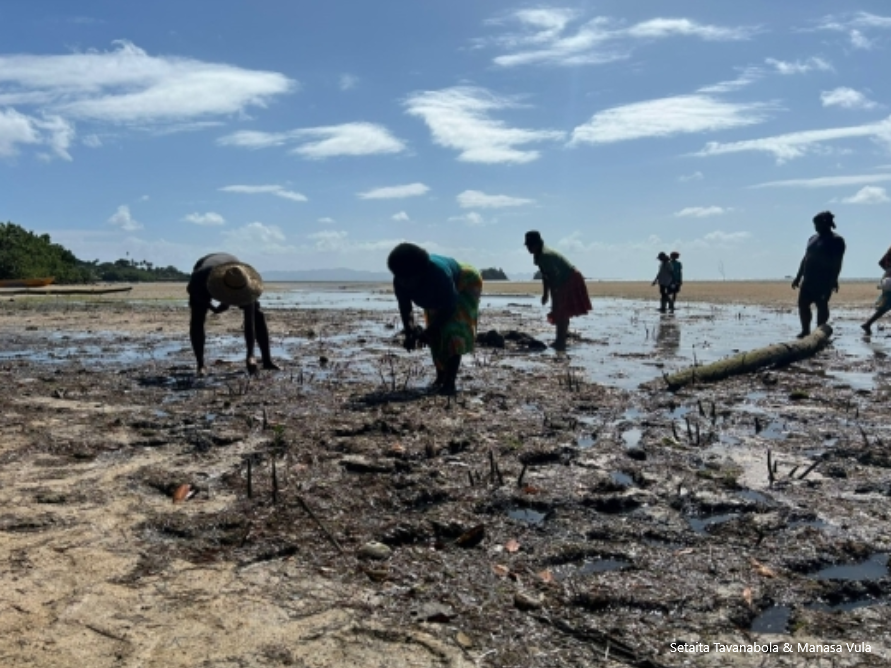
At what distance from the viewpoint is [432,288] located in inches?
284

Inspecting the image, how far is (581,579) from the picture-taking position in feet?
10.3

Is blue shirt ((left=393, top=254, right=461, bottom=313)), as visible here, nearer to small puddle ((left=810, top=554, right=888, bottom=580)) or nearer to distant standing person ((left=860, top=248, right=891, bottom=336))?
small puddle ((left=810, top=554, right=888, bottom=580))

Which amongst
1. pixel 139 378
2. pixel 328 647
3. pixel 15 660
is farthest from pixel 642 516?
pixel 139 378

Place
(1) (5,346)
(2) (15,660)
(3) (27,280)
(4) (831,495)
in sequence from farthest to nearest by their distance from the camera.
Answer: (3) (27,280), (1) (5,346), (4) (831,495), (2) (15,660)

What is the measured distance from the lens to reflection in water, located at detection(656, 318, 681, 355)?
39.8ft

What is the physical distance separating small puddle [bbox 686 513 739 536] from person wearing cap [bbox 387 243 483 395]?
370 centimetres

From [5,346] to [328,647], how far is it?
11.8 m

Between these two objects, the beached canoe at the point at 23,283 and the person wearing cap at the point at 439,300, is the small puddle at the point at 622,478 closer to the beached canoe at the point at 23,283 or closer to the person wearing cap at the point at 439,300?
the person wearing cap at the point at 439,300

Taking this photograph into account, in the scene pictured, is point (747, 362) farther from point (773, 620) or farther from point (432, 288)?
point (773, 620)

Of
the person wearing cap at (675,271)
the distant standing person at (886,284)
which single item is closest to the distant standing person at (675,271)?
the person wearing cap at (675,271)

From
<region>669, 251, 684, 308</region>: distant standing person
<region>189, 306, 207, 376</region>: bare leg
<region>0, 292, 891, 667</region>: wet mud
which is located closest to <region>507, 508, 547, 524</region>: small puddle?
<region>0, 292, 891, 667</region>: wet mud

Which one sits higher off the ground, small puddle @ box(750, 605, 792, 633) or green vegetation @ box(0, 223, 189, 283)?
green vegetation @ box(0, 223, 189, 283)

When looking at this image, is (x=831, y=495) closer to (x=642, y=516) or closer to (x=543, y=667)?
(x=642, y=516)

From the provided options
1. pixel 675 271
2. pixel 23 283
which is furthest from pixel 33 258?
pixel 675 271
